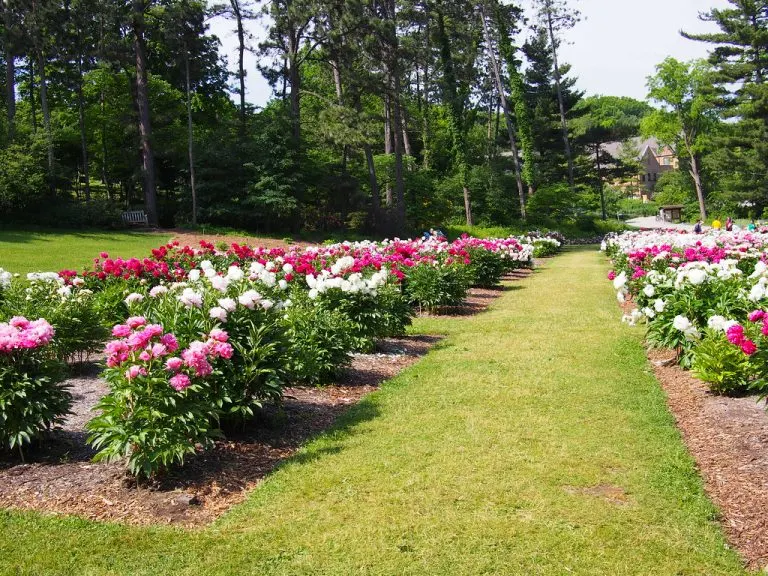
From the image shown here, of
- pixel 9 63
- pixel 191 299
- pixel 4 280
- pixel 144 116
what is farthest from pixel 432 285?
pixel 9 63

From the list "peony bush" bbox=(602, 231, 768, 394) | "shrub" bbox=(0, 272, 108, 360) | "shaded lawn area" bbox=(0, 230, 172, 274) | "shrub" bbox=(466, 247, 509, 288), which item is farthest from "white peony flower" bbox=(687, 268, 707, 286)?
"shaded lawn area" bbox=(0, 230, 172, 274)

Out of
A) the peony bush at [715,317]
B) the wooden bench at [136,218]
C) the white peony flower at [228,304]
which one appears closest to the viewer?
the white peony flower at [228,304]

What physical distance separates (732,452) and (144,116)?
88.0 ft

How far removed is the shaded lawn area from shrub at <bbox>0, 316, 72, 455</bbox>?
462 inches

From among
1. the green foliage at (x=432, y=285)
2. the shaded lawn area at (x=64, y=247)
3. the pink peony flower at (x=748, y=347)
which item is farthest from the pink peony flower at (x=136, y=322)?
the shaded lawn area at (x=64, y=247)

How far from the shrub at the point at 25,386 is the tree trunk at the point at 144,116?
79.5 ft

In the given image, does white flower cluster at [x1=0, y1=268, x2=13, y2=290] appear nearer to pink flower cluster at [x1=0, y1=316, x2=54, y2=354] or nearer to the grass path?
pink flower cluster at [x1=0, y1=316, x2=54, y2=354]

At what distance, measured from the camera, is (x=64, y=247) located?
65.1ft

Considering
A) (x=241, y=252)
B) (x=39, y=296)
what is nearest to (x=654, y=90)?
(x=241, y=252)

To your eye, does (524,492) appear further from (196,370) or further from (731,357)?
(731,357)

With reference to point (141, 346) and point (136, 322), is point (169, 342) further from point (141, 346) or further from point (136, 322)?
point (136, 322)

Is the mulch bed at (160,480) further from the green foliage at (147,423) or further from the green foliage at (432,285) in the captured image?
the green foliage at (432,285)

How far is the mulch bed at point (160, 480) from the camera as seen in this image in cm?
395

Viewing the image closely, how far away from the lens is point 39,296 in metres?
7.02
